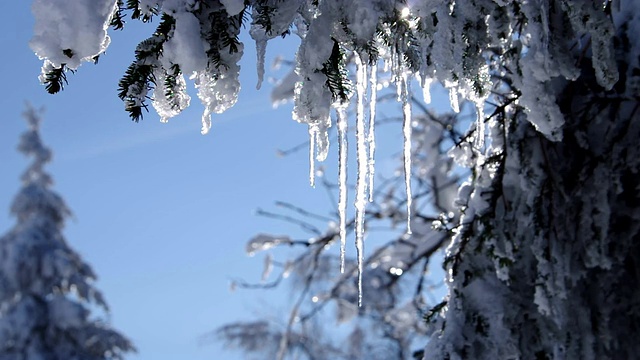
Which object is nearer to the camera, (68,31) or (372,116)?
(68,31)

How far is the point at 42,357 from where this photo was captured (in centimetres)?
1408

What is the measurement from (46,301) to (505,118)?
559 inches

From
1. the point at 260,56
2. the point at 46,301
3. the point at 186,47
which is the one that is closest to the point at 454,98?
the point at 260,56

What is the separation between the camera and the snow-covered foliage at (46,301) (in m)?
14.2

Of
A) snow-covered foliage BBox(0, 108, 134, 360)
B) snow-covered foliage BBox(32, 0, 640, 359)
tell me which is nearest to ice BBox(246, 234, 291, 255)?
snow-covered foliage BBox(32, 0, 640, 359)

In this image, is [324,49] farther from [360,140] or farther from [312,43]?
[360,140]

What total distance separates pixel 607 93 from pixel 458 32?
3.86 feet

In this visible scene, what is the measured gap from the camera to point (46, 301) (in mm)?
15000

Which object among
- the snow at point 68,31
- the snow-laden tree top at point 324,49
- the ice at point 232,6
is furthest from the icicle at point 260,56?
the snow at point 68,31

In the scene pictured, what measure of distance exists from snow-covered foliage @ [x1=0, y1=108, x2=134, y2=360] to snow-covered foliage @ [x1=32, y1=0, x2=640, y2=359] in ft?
42.9

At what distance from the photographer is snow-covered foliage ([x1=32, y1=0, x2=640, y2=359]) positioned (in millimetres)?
2012

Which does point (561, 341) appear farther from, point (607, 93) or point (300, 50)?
point (300, 50)

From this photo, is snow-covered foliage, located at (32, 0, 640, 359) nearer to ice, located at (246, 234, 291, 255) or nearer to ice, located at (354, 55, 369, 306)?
ice, located at (354, 55, 369, 306)

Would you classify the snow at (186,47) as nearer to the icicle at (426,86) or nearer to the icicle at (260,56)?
the icicle at (260,56)
